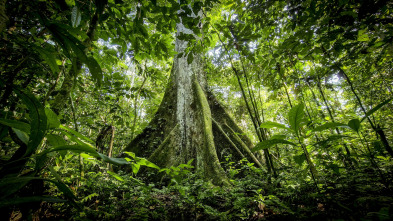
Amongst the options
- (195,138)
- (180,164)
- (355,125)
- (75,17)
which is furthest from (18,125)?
(195,138)

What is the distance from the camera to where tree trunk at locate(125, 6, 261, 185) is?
293cm

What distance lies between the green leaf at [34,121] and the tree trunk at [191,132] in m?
2.06

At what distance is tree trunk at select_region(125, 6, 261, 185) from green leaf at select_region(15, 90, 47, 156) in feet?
6.75

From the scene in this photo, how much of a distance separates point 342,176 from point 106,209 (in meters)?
2.25

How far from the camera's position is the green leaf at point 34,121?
0.69 meters

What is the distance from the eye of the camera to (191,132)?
3480 millimetres

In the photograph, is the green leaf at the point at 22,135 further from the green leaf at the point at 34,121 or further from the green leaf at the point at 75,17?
the green leaf at the point at 75,17

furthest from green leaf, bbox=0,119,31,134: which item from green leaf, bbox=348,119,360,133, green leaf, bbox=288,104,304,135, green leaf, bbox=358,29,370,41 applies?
green leaf, bbox=358,29,370,41

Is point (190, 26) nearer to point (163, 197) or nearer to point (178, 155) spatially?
point (163, 197)

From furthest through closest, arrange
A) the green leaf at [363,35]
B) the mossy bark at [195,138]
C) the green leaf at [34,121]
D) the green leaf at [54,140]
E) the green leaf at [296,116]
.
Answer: the mossy bark at [195,138] < the green leaf at [363,35] < the green leaf at [296,116] < the green leaf at [54,140] < the green leaf at [34,121]

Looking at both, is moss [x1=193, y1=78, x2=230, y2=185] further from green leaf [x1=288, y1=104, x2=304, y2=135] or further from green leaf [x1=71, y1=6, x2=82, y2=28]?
green leaf [x1=71, y1=6, x2=82, y2=28]

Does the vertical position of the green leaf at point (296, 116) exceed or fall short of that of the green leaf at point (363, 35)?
it falls short

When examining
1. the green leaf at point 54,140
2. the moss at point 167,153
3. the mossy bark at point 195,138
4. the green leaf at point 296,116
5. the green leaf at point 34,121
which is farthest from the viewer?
the moss at point 167,153

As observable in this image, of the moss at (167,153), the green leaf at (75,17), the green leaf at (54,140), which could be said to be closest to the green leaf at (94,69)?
the green leaf at (75,17)
